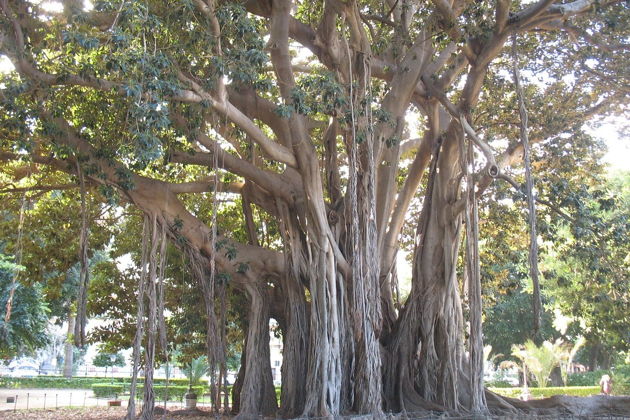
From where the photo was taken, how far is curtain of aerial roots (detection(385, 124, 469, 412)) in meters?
6.58

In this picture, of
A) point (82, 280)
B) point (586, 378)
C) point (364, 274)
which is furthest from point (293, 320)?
point (586, 378)

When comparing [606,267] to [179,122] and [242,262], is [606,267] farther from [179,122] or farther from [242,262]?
[179,122]

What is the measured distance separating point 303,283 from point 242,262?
0.78 metres

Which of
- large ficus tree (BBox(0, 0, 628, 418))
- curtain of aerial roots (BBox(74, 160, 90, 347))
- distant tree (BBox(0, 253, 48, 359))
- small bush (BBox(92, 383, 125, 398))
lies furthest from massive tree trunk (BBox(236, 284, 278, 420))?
small bush (BBox(92, 383, 125, 398))

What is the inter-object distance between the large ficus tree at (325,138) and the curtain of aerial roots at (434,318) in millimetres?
22

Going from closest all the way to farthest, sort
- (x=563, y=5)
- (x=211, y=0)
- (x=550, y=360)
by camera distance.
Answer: (x=211, y=0) → (x=563, y=5) → (x=550, y=360)

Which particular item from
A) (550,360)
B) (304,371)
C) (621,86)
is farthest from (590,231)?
(550,360)

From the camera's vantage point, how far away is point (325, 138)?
Answer: 714cm

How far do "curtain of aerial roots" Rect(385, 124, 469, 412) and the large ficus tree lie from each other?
0.07ft

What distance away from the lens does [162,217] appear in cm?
676

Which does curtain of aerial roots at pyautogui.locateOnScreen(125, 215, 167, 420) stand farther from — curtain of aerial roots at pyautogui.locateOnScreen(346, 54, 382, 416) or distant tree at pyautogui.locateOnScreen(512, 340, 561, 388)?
distant tree at pyautogui.locateOnScreen(512, 340, 561, 388)

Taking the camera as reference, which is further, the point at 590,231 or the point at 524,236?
the point at 524,236

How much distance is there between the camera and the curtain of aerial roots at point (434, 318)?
658 cm

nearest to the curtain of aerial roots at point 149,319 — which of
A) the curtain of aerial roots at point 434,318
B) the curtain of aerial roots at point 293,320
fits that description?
the curtain of aerial roots at point 293,320
